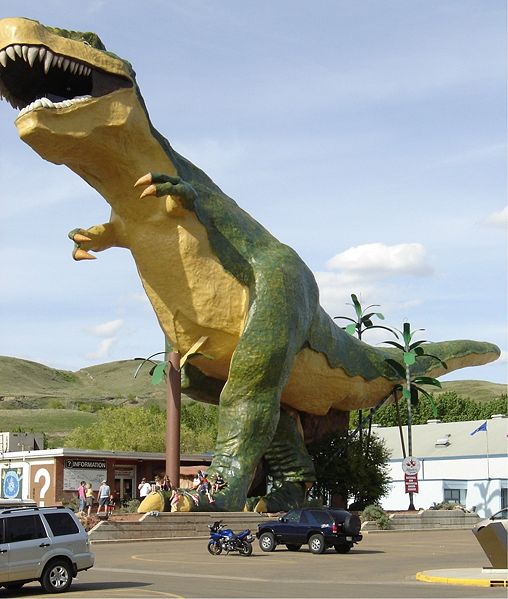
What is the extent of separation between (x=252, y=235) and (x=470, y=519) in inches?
610

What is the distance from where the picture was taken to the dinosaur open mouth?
2248cm

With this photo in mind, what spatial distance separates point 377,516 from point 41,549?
19.4 m

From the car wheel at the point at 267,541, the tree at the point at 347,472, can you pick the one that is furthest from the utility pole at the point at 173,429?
the car wheel at the point at 267,541

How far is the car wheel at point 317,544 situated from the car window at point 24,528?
26.2 ft

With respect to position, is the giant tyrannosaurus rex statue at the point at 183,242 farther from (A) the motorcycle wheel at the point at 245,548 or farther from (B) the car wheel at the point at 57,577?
(B) the car wheel at the point at 57,577

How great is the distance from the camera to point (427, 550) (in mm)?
22125

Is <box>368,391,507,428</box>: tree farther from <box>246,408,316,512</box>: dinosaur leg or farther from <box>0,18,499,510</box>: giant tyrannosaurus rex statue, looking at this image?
→ <box>0,18,499,510</box>: giant tyrannosaurus rex statue

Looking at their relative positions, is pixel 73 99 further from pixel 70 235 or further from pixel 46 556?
pixel 46 556

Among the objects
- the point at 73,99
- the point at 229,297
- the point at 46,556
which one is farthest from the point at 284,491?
the point at 46,556

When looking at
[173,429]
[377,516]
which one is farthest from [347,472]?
[173,429]

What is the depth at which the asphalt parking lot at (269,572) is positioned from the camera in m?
13.3

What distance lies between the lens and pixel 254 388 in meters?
26.5

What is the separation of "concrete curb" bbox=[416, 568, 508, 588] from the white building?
3498cm

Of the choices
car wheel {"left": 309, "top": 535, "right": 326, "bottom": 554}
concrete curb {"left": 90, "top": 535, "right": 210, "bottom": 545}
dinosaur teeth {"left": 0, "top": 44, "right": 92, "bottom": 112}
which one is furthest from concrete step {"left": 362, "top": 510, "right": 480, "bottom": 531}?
dinosaur teeth {"left": 0, "top": 44, "right": 92, "bottom": 112}
